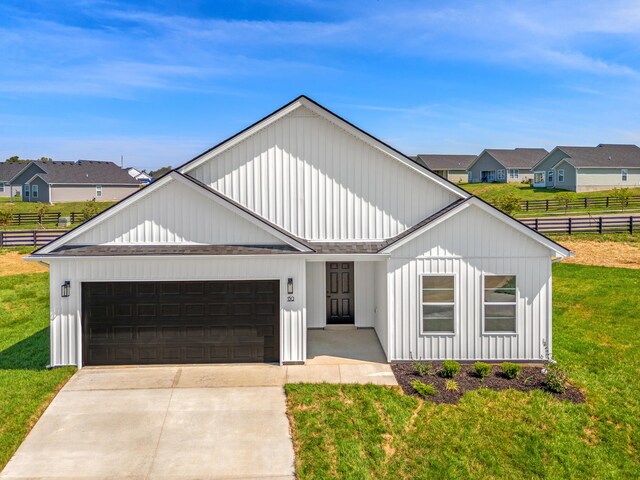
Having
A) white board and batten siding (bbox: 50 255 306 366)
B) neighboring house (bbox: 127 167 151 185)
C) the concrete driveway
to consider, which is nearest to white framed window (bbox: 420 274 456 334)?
white board and batten siding (bbox: 50 255 306 366)

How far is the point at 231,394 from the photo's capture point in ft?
35.6

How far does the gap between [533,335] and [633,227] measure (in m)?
22.3

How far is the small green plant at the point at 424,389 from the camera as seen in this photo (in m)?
10.6

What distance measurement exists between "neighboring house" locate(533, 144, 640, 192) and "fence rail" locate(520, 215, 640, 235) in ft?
73.8

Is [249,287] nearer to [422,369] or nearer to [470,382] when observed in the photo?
[422,369]

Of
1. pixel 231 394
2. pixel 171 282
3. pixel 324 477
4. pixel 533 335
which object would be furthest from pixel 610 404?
pixel 171 282

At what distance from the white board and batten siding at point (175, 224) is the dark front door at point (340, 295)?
142 inches

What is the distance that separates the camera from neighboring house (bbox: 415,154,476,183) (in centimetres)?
7550

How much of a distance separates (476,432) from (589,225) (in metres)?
25.7

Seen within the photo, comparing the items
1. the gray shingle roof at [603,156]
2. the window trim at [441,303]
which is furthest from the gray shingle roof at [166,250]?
the gray shingle roof at [603,156]

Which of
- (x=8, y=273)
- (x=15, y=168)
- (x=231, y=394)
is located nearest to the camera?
(x=231, y=394)

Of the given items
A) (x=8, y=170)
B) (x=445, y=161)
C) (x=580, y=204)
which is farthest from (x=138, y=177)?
(x=580, y=204)

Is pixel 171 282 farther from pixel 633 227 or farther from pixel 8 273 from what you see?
pixel 633 227

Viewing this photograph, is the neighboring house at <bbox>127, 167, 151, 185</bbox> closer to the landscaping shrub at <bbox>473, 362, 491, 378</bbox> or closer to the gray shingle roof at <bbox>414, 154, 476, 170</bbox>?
the gray shingle roof at <bbox>414, 154, 476, 170</bbox>
